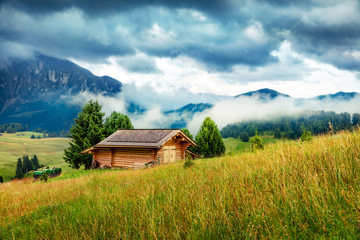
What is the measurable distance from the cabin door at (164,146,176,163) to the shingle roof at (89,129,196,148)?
181 cm

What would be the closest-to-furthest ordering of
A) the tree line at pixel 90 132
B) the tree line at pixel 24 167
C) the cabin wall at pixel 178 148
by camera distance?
the cabin wall at pixel 178 148 < the tree line at pixel 90 132 < the tree line at pixel 24 167

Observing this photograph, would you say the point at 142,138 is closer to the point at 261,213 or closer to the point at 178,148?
the point at 178,148

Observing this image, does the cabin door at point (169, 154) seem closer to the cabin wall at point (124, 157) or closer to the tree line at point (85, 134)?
the cabin wall at point (124, 157)

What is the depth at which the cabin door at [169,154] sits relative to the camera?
2516 cm

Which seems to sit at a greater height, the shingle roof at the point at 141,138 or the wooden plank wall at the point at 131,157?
the shingle roof at the point at 141,138

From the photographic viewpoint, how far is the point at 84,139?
113 ft

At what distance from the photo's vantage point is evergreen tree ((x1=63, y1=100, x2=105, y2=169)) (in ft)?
116

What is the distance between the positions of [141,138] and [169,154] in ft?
13.5

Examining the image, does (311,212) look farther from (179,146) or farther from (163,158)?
(179,146)

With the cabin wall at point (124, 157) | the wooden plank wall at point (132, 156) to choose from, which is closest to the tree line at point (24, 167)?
the cabin wall at point (124, 157)

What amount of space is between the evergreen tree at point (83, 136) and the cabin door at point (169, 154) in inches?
643

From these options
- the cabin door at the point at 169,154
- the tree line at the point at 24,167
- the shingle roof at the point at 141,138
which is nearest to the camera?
the shingle roof at the point at 141,138

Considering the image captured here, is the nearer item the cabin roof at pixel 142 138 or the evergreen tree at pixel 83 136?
the cabin roof at pixel 142 138

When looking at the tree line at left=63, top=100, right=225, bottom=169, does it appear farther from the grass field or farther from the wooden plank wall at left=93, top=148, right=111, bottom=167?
the wooden plank wall at left=93, top=148, right=111, bottom=167
